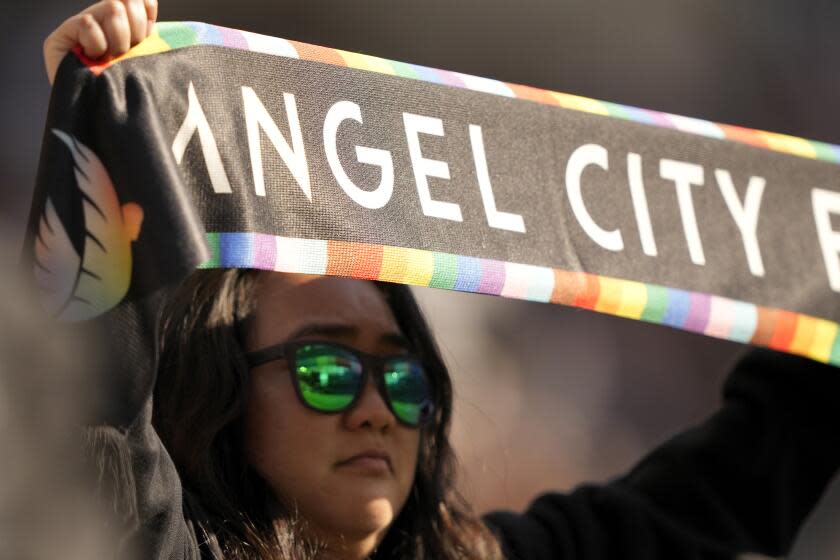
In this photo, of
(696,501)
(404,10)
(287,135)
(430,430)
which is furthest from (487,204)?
(404,10)

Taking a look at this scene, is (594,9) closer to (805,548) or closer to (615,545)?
(615,545)

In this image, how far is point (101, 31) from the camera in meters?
1.69

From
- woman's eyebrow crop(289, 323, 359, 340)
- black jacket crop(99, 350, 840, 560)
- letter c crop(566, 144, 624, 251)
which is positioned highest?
letter c crop(566, 144, 624, 251)

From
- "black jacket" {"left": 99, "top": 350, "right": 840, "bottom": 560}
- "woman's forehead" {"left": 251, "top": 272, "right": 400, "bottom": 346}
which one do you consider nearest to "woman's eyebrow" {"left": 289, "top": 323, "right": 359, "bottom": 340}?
"woman's forehead" {"left": 251, "top": 272, "right": 400, "bottom": 346}

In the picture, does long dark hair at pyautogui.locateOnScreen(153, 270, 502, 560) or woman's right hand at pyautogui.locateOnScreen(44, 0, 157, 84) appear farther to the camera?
long dark hair at pyautogui.locateOnScreen(153, 270, 502, 560)

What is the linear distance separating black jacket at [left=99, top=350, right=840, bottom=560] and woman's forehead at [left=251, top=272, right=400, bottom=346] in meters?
0.53

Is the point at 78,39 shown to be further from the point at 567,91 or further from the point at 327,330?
the point at 567,91

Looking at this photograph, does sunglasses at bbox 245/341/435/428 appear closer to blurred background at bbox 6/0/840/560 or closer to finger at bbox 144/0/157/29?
finger at bbox 144/0/157/29

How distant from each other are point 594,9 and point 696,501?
3.92 meters

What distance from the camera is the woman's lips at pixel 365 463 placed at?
2223 millimetres

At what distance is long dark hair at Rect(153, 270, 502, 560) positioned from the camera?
2.13 metres

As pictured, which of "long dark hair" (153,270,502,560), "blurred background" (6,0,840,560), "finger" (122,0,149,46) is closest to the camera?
"finger" (122,0,149,46)

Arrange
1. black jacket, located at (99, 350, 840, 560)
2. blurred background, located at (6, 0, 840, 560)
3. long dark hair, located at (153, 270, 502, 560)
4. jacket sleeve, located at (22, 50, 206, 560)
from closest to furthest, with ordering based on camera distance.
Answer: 1. jacket sleeve, located at (22, 50, 206, 560)
2. long dark hair, located at (153, 270, 502, 560)
3. black jacket, located at (99, 350, 840, 560)
4. blurred background, located at (6, 0, 840, 560)

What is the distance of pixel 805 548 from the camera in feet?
6.70
